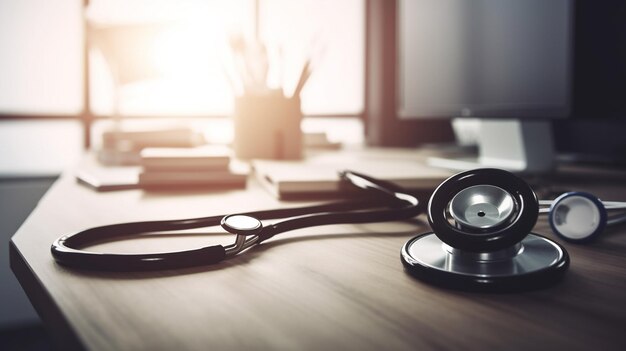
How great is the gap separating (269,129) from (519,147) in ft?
1.88

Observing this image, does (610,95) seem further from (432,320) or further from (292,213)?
(432,320)

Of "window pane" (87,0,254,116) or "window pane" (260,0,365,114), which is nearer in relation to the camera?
"window pane" (87,0,254,116)

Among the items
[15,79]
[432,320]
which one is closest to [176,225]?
[432,320]

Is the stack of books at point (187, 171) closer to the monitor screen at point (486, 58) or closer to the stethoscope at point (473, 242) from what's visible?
the stethoscope at point (473, 242)

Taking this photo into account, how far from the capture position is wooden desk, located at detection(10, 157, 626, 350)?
11.2 inches

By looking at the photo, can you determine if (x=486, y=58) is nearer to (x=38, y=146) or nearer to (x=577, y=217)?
(x=577, y=217)

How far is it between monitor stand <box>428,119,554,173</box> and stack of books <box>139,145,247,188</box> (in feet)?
1.51

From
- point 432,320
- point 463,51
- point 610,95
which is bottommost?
point 432,320

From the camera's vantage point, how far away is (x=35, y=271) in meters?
0.41

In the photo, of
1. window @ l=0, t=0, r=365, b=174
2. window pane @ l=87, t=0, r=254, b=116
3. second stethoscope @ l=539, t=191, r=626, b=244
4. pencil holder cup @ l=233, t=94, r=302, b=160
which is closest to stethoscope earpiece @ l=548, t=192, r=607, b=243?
second stethoscope @ l=539, t=191, r=626, b=244

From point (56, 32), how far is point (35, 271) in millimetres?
2372

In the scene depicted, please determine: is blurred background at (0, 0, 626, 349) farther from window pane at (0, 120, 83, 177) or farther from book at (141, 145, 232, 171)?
book at (141, 145, 232, 171)

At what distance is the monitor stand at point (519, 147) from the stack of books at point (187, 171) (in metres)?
0.46

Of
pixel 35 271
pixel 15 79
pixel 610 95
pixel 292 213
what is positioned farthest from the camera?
pixel 15 79
